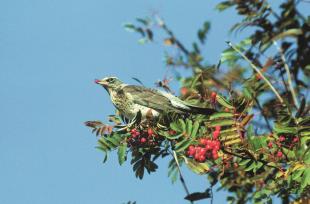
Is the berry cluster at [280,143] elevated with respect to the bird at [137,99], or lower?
lower

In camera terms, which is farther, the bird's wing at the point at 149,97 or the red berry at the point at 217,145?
the bird's wing at the point at 149,97

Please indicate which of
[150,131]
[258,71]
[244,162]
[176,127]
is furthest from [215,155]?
[150,131]

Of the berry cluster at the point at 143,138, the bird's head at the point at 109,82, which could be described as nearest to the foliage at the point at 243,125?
the berry cluster at the point at 143,138

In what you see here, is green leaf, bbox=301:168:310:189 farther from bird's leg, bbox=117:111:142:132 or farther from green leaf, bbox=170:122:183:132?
bird's leg, bbox=117:111:142:132

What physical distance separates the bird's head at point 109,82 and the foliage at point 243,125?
2892 millimetres

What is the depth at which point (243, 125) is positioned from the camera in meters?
5.21

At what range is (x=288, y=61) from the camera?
4.16 metres

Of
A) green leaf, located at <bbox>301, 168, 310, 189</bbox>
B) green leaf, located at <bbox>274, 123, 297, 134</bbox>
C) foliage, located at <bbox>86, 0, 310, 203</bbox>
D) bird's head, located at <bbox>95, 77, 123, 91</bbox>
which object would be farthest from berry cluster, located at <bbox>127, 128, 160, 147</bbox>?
bird's head, located at <bbox>95, 77, 123, 91</bbox>

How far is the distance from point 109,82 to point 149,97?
125cm

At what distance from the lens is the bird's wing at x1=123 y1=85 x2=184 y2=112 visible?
814 cm

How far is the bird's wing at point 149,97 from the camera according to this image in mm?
8140

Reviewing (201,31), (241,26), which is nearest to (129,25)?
(201,31)

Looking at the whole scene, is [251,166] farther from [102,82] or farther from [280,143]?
[102,82]

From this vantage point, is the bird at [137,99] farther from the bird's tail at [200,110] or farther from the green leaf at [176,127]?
the green leaf at [176,127]
